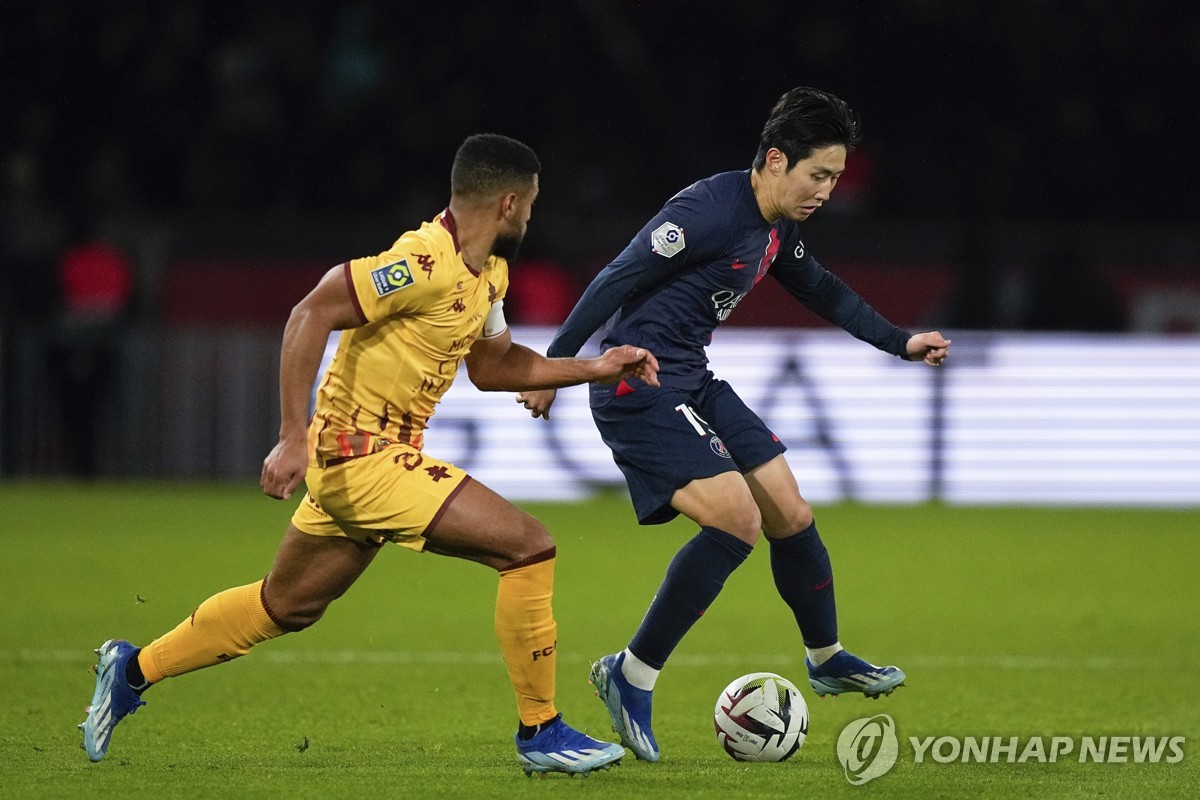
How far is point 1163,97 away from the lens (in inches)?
683

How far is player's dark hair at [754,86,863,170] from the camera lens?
534 cm

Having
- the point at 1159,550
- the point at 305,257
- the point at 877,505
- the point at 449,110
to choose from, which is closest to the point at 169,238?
the point at 305,257

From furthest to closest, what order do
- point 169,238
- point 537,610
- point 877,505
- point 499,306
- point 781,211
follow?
point 169,238
point 877,505
point 781,211
point 499,306
point 537,610

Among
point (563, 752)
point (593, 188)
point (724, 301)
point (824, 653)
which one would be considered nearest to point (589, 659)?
point (824, 653)

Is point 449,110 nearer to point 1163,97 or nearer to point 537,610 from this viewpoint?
point 1163,97

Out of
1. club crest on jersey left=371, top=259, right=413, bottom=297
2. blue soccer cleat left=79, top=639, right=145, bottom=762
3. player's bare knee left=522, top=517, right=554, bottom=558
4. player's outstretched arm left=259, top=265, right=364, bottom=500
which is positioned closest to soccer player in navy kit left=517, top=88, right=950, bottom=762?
player's bare knee left=522, top=517, right=554, bottom=558

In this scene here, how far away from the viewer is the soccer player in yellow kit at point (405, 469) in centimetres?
468

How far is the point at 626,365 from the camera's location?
16.4ft

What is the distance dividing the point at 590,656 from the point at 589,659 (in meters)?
0.07

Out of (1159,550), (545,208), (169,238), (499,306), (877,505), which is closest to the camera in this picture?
(499,306)

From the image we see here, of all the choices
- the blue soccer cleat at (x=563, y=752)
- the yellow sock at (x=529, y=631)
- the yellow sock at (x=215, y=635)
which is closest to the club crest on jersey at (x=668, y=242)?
the yellow sock at (x=529, y=631)

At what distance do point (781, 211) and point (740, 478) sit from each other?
87 centimetres

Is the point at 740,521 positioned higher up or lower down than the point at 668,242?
lower down

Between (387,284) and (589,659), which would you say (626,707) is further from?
(589,659)
